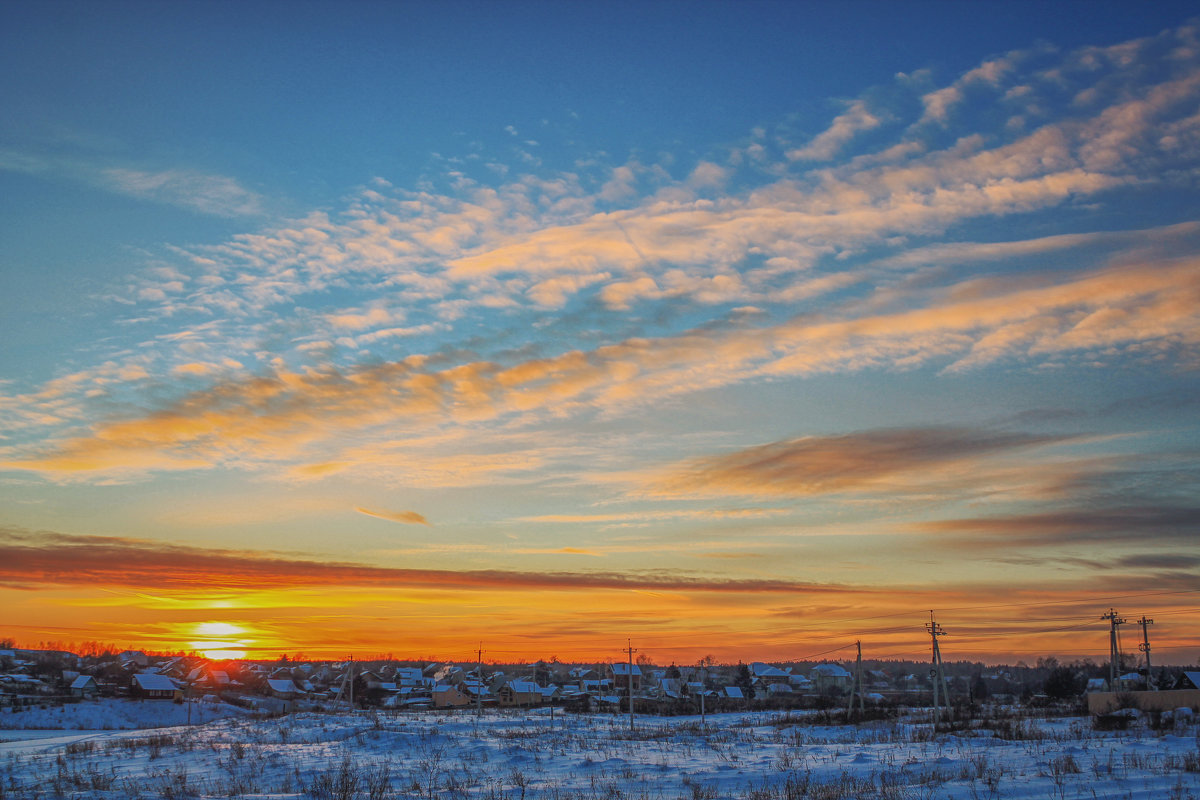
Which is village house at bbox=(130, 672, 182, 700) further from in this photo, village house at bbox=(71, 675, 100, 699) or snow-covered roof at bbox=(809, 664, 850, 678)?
snow-covered roof at bbox=(809, 664, 850, 678)

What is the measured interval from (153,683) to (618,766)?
302ft

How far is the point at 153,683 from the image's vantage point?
97.6 meters

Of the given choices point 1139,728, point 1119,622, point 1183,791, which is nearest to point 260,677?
point 1119,622

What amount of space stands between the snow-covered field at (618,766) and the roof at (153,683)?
69343mm

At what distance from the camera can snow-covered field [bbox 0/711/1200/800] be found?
1777 centimetres

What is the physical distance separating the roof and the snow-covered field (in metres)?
69.3

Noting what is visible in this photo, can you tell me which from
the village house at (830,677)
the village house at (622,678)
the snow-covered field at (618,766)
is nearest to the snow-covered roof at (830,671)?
the village house at (830,677)

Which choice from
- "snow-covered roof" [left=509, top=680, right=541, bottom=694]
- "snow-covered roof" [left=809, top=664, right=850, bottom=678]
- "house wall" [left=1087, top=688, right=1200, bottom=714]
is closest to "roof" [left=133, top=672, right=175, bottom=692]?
"snow-covered roof" [left=509, top=680, right=541, bottom=694]

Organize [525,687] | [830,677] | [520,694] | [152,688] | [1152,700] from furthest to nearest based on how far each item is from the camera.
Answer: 1. [830,677]
2. [525,687]
3. [520,694]
4. [152,688]
5. [1152,700]

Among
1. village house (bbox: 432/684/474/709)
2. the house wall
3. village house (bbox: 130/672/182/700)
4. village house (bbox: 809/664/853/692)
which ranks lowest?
village house (bbox: 809/664/853/692)

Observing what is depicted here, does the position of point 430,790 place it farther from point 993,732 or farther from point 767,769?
point 993,732

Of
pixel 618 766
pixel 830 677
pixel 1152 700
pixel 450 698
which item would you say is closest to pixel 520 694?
pixel 450 698

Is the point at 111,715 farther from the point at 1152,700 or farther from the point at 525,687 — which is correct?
the point at 1152,700

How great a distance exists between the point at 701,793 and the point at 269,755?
612 inches
